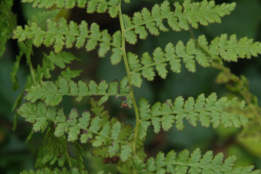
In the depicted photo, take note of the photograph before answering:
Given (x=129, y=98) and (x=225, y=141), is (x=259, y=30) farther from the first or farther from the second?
(x=129, y=98)

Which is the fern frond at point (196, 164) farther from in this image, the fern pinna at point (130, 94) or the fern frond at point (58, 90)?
the fern frond at point (58, 90)

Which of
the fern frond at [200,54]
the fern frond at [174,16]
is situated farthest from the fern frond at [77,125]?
the fern frond at [174,16]

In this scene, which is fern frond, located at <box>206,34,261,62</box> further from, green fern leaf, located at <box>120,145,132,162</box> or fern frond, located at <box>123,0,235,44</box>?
green fern leaf, located at <box>120,145,132,162</box>

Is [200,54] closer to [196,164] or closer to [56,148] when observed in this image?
[196,164]

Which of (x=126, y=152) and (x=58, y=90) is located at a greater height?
(x=58, y=90)

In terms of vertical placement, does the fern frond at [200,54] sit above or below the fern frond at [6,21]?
below

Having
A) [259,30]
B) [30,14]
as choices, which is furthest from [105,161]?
[259,30]

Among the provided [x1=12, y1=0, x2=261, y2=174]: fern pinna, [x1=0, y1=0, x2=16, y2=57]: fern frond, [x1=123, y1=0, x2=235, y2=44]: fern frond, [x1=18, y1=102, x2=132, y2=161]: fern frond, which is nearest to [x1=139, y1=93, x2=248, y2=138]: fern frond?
[x1=12, y1=0, x2=261, y2=174]: fern pinna

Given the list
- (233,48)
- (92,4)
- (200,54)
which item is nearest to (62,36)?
(92,4)
